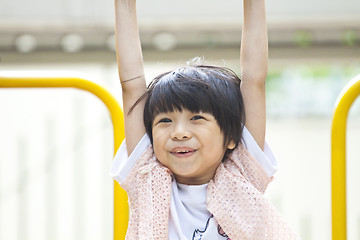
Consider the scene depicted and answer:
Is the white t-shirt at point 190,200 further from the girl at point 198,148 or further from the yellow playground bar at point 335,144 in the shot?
the yellow playground bar at point 335,144

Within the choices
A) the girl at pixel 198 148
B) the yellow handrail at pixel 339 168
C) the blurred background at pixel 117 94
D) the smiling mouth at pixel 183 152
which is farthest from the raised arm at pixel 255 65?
the blurred background at pixel 117 94

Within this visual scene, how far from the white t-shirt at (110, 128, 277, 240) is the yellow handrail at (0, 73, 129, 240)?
175 mm

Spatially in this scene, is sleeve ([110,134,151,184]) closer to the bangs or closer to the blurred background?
the bangs

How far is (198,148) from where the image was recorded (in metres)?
0.90

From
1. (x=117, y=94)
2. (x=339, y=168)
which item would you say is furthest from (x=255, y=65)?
(x=117, y=94)

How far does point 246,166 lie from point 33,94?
6.02ft

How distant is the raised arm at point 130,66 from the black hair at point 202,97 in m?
0.02

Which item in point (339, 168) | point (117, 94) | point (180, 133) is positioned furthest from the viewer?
point (117, 94)

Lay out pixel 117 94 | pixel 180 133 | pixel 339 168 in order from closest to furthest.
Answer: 1. pixel 180 133
2. pixel 339 168
3. pixel 117 94

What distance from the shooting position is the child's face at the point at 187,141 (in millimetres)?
897

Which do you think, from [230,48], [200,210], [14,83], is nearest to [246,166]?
[200,210]

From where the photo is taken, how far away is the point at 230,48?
2438 millimetres

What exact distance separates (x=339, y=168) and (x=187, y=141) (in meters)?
0.37

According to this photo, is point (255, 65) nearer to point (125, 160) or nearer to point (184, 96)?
point (184, 96)
